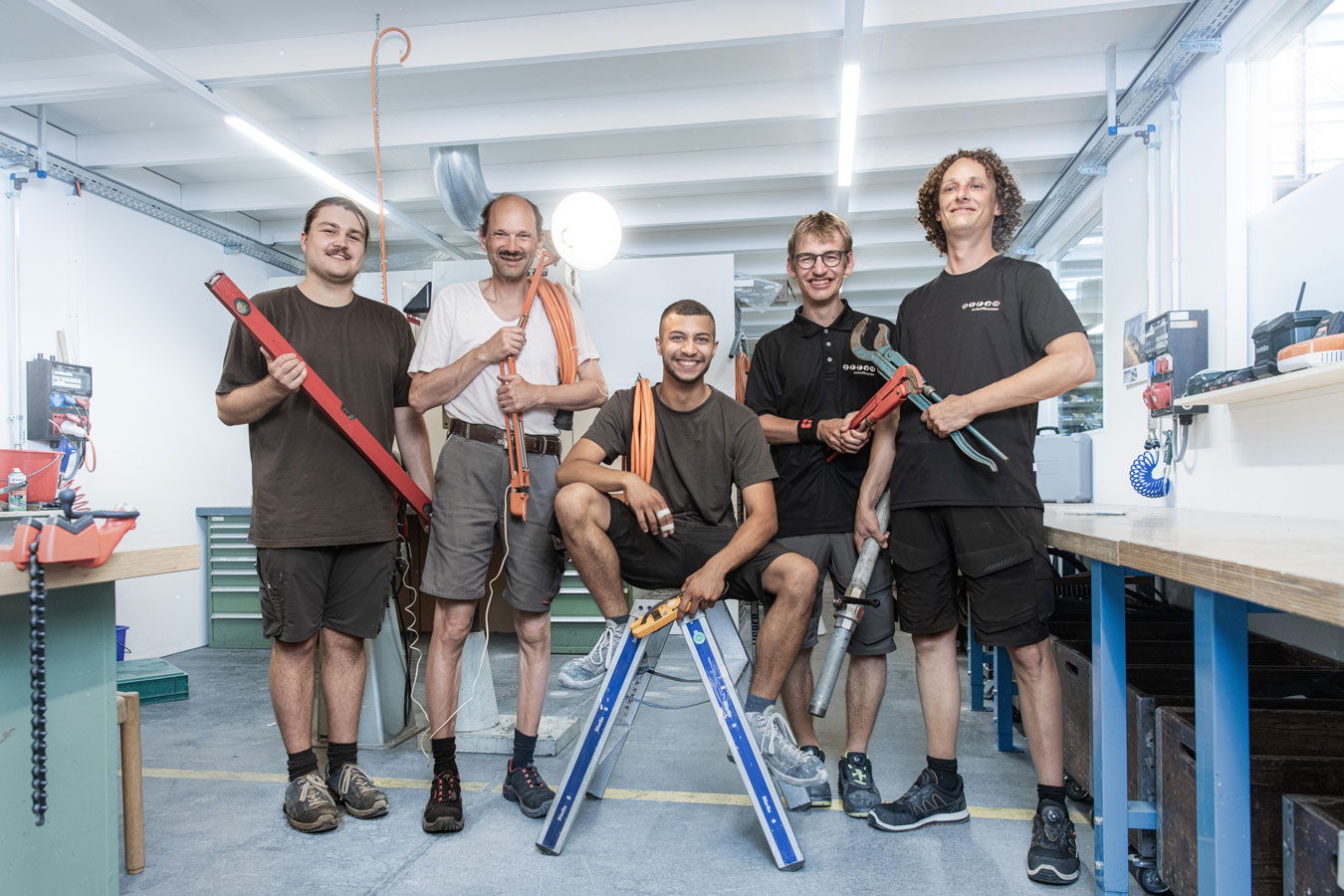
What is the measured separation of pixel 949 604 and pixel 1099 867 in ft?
2.04

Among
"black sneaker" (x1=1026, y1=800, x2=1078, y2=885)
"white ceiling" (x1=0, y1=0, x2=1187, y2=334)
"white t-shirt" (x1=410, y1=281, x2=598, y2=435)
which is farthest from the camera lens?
"white ceiling" (x1=0, y1=0, x2=1187, y2=334)

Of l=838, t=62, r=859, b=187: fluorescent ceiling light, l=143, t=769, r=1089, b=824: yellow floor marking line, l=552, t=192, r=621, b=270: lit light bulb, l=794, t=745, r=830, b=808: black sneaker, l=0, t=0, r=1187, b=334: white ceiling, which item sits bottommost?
l=143, t=769, r=1089, b=824: yellow floor marking line

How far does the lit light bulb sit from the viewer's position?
399 cm

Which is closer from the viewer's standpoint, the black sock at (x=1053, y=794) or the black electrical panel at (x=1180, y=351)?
the black sock at (x=1053, y=794)

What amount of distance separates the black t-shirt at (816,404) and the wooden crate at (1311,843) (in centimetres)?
124

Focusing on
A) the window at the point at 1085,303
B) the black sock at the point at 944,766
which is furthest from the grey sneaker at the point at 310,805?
the window at the point at 1085,303

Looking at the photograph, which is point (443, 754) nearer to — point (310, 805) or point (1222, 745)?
point (310, 805)

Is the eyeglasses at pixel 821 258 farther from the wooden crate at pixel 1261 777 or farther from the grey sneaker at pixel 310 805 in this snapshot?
the grey sneaker at pixel 310 805

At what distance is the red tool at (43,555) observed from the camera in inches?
47.5

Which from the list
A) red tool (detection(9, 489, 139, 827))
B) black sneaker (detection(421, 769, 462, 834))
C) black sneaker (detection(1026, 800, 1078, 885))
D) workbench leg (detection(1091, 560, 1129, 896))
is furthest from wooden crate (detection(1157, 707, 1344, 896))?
red tool (detection(9, 489, 139, 827))

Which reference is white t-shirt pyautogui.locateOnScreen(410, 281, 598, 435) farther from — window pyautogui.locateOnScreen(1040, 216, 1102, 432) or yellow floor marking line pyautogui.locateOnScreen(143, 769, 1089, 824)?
window pyautogui.locateOnScreen(1040, 216, 1102, 432)

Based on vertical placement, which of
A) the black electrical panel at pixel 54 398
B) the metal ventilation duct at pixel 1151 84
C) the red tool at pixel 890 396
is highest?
the metal ventilation duct at pixel 1151 84

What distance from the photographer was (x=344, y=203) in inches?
93.4

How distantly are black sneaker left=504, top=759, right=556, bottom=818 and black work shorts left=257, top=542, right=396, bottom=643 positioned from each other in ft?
1.84
